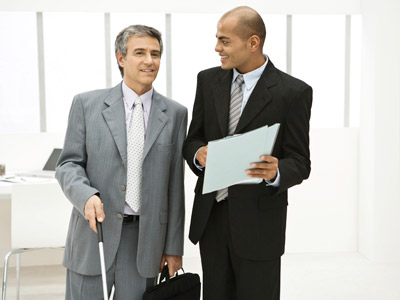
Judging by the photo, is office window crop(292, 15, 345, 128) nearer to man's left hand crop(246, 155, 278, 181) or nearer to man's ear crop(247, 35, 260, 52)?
man's ear crop(247, 35, 260, 52)

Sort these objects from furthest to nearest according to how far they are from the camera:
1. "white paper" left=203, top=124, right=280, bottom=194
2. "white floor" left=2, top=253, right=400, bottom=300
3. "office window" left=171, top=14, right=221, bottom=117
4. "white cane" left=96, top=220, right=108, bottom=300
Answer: "office window" left=171, top=14, right=221, bottom=117, "white floor" left=2, top=253, right=400, bottom=300, "white cane" left=96, top=220, right=108, bottom=300, "white paper" left=203, top=124, right=280, bottom=194

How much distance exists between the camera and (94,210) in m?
1.84

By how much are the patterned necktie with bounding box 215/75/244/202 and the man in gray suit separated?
0.59 feet

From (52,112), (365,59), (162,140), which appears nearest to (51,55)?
(52,112)

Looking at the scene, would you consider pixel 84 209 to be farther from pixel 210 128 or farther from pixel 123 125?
pixel 210 128

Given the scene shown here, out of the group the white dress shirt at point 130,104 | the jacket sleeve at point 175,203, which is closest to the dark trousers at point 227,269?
the jacket sleeve at point 175,203

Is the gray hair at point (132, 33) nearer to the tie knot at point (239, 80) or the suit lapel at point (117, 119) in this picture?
the suit lapel at point (117, 119)

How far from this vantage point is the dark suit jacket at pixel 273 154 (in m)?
1.98

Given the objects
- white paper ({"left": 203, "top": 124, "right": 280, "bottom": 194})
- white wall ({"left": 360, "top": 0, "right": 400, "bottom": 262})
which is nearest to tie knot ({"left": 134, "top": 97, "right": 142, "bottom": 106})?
white paper ({"left": 203, "top": 124, "right": 280, "bottom": 194})

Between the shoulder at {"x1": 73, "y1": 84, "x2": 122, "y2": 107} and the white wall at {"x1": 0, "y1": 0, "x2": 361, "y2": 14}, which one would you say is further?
the white wall at {"x1": 0, "y1": 0, "x2": 361, "y2": 14}

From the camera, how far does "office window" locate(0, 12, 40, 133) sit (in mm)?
4672

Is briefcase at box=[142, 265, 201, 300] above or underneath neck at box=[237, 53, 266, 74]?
underneath

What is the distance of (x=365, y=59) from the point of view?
485 cm

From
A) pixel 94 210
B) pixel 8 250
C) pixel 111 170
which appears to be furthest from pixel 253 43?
pixel 8 250
